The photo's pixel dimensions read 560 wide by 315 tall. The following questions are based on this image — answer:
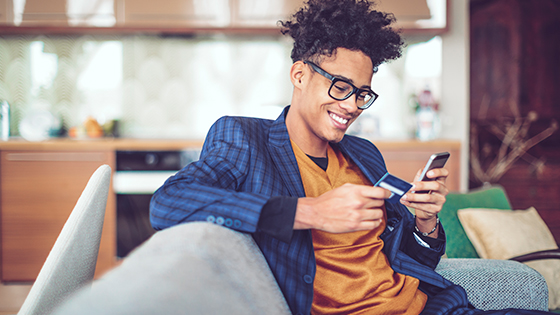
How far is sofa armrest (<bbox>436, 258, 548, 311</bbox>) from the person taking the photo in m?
1.20

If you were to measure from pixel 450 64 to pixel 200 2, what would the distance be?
7.07 feet

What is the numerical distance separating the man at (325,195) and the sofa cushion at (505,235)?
0.86m

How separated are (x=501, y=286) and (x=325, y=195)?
0.78m

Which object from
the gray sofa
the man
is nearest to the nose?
the man

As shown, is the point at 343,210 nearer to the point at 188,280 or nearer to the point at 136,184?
the point at 188,280

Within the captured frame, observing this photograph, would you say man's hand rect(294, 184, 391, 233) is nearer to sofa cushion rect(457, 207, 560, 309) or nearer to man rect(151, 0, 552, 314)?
man rect(151, 0, 552, 314)

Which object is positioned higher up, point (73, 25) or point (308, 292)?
point (73, 25)

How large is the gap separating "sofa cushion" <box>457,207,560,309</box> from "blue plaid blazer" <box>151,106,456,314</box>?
85 centimetres

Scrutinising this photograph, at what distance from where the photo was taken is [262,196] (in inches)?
32.9

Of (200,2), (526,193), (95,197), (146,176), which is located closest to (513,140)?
(526,193)

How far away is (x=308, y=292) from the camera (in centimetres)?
90

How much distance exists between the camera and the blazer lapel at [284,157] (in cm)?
105

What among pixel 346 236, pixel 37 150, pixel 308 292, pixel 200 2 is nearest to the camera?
pixel 308 292

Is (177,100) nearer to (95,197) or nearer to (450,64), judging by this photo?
(450,64)
